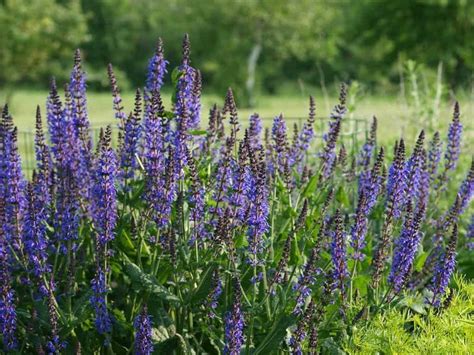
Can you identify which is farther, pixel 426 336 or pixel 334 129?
pixel 334 129

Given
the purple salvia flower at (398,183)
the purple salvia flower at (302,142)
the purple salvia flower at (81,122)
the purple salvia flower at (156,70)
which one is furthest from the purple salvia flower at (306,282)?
the purple salvia flower at (81,122)

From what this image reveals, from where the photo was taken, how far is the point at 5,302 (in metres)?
4.30

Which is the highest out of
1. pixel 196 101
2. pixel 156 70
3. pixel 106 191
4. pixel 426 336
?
pixel 156 70

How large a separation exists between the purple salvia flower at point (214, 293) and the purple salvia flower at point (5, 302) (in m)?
1.13

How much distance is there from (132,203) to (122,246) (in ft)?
0.93

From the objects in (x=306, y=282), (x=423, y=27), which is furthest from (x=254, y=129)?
(x=423, y=27)

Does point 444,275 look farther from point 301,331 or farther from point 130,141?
point 130,141

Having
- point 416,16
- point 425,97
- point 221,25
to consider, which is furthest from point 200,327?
point 221,25

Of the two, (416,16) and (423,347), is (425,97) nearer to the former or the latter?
(423,347)

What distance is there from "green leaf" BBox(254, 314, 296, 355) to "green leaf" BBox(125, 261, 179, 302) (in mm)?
575

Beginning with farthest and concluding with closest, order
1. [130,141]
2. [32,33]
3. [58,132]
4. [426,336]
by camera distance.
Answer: [32,33] → [58,132] → [130,141] → [426,336]

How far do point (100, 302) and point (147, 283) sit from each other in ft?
1.05

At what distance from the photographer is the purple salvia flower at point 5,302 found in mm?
4309

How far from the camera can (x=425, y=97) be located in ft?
34.1
